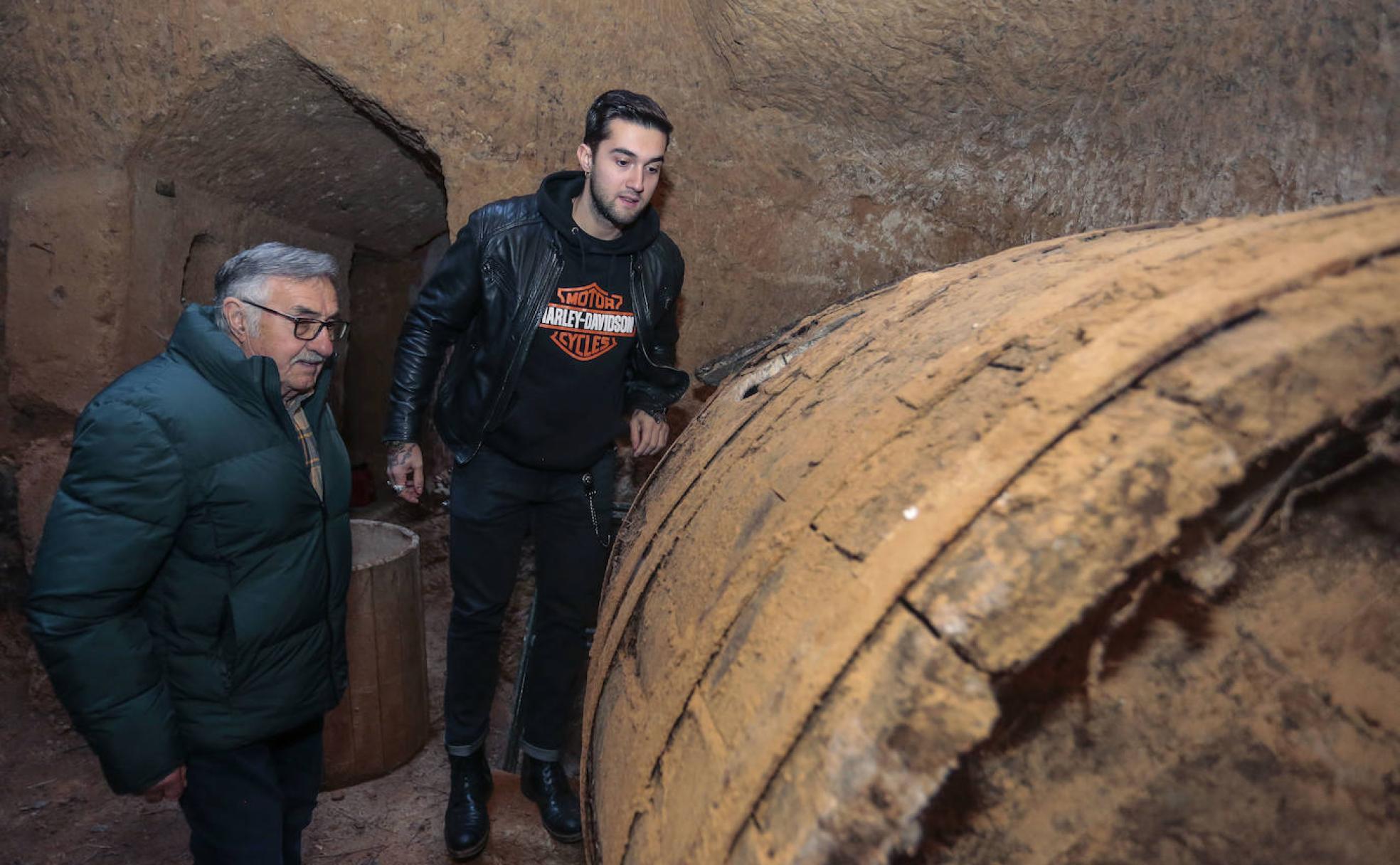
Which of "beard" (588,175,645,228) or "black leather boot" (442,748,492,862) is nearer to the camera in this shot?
"beard" (588,175,645,228)

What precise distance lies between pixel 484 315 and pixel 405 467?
51 cm

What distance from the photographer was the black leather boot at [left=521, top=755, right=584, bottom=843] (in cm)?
264

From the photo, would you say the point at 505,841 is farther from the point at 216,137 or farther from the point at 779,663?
the point at 216,137

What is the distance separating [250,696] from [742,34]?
8.24ft

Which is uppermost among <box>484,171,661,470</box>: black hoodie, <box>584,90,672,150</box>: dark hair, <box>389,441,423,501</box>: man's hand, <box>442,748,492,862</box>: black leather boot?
<box>584,90,672,150</box>: dark hair

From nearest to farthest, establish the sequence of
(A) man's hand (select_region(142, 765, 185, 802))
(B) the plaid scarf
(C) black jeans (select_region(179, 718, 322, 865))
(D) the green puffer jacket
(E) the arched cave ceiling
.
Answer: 1. (D) the green puffer jacket
2. (A) man's hand (select_region(142, 765, 185, 802))
3. (C) black jeans (select_region(179, 718, 322, 865))
4. (B) the plaid scarf
5. (E) the arched cave ceiling

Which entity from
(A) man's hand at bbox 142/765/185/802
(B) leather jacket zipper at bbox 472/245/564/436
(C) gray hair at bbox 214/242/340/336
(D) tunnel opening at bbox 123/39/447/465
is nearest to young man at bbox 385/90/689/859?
(B) leather jacket zipper at bbox 472/245/564/436

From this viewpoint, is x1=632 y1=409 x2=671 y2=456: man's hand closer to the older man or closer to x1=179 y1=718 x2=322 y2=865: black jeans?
the older man

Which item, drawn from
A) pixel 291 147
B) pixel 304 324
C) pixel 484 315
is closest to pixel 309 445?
pixel 304 324

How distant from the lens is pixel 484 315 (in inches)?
94.3

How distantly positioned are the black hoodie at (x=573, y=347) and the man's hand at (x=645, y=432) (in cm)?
14

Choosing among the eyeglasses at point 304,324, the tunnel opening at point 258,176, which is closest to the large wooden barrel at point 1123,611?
the eyeglasses at point 304,324

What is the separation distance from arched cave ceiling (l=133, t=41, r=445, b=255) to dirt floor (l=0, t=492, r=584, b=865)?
2.10m

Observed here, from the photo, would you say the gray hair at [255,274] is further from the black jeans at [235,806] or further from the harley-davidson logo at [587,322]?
the black jeans at [235,806]
